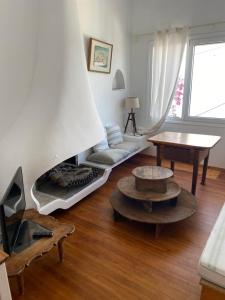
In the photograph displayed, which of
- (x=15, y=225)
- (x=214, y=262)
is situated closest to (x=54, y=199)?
(x=15, y=225)

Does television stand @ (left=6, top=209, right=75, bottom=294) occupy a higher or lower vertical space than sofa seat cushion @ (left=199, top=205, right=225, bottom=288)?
lower

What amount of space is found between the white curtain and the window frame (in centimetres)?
17

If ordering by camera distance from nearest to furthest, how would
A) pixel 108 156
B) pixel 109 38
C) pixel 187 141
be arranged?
pixel 187 141 → pixel 108 156 → pixel 109 38

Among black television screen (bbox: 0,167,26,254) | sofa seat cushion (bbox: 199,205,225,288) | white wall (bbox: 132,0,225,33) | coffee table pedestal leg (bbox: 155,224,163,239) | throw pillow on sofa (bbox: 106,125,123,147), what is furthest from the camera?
throw pillow on sofa (bbox: 106,125,123,147)

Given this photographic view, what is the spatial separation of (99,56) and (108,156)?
157 cm

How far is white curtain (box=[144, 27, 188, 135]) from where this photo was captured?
3.73 metres

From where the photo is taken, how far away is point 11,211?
1.51 meters

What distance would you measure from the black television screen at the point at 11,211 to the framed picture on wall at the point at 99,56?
2281mm

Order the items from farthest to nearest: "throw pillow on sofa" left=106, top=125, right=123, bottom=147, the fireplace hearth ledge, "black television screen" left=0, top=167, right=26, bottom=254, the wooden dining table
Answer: "throw pillow on sofa" left=106, top=125, right=123, bottom=147
the wooden dining table
the fireplace hearth ledge
"black television screen" left=0, top=167, right=26, bottom=254

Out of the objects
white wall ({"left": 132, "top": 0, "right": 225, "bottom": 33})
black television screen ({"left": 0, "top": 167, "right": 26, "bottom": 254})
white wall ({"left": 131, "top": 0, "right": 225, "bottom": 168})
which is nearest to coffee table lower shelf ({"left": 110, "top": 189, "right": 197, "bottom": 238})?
black television screen ({"left": 0, "top": 167, "right": 26, "bottom": 254})

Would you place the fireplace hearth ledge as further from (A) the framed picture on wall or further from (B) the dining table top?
(A) the framed picture on wall

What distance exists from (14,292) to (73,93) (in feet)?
5.50

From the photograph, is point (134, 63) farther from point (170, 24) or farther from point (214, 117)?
point (214, 117)

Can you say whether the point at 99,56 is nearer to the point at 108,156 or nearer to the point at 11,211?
the point at 108,156
